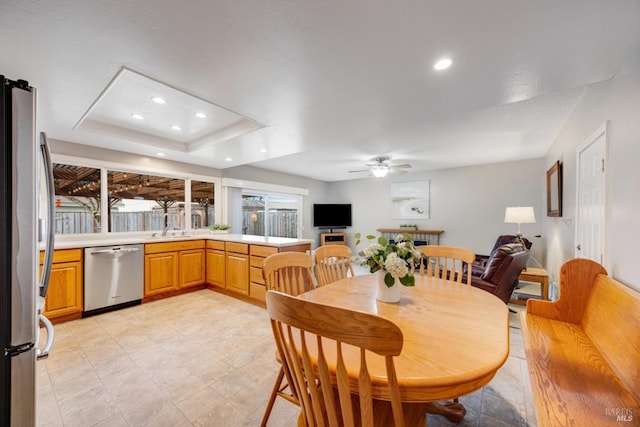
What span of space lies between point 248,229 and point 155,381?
417 cm

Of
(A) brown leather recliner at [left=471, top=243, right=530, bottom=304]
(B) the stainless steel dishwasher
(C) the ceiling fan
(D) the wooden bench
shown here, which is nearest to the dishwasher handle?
(B) the stainless steel dishwasher

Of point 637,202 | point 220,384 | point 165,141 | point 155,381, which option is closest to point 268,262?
point 220,384

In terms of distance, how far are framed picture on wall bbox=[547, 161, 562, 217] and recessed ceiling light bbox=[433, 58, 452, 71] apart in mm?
2657

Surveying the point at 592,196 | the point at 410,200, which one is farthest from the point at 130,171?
the point at 410,200

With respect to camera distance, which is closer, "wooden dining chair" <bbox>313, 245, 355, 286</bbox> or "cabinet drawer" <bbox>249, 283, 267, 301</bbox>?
"wooden dining chair" <bbox>313, 245, 355, 286</bbox>

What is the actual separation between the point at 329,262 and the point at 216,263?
104 inches

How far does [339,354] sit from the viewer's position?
730 mm

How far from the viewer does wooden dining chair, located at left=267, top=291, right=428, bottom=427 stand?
65cm

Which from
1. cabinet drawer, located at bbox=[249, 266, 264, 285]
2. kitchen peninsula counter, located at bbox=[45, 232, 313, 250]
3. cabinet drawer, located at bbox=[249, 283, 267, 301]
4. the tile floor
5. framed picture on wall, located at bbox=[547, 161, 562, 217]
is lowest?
the tile floor

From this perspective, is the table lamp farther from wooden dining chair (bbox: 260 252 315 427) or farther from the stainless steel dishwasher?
the stainless steel dishwasher

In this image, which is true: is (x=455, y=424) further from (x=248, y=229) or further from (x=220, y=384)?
(x=248, y=229)

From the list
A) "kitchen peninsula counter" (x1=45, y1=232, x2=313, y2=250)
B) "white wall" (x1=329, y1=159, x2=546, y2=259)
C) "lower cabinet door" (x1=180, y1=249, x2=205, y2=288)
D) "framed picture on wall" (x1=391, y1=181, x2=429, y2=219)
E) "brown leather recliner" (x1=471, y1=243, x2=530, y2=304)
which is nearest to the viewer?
"brown leather recliner" (x1=471, y1=243, x2=530, y2=304)

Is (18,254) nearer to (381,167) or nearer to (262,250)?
(262,250)

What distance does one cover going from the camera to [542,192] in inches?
188
